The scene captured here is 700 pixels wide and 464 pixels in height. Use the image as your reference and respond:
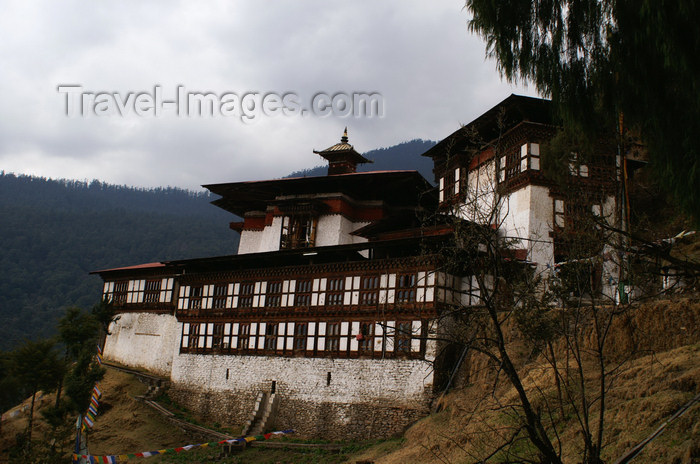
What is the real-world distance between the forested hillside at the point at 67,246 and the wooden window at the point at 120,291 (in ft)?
148

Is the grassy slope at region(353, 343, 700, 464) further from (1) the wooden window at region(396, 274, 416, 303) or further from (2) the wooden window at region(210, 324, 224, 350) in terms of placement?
(2) the wooden window at region(210, 324, 224, 350)

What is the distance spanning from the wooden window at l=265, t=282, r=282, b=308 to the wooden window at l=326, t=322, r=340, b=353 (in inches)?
159

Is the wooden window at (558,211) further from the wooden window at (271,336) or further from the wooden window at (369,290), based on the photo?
the wooden window at (271,336)

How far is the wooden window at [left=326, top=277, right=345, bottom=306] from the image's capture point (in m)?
28.1

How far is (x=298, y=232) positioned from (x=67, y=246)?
10088 cm

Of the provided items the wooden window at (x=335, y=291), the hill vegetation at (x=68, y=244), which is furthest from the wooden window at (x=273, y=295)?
the hill vegetation at (x=68, y=244)

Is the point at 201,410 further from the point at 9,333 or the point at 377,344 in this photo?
the point at 9,333

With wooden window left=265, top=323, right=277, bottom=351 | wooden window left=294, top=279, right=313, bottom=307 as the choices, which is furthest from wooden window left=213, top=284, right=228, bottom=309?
wooden window left=294, top=279, right=313, bottom=307

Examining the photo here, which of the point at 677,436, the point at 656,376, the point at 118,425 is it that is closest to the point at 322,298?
the point at 118,425

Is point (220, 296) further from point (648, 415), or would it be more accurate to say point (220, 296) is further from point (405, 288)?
point (648, 415)

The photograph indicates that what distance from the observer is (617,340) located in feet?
55.2

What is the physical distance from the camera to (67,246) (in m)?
123

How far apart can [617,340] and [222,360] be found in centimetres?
2173

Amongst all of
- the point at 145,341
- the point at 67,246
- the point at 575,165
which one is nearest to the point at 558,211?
the point at 575,165
